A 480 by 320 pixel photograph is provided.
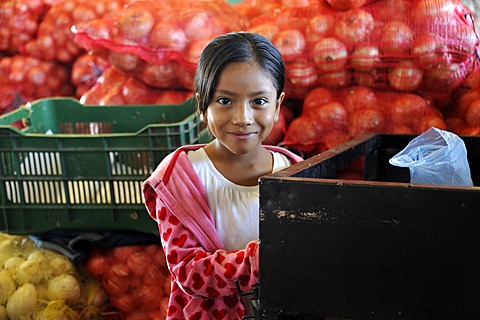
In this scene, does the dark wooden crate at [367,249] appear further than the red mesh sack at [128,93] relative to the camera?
No

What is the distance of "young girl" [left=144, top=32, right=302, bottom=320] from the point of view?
3.83 ft

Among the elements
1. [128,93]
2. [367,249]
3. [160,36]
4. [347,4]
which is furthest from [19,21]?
[367,249]

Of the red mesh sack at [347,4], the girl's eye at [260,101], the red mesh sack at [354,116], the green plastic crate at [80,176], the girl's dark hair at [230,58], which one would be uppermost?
the red mesh sack at [347,4]

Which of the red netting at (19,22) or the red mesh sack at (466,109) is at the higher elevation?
the red netting at (19,22)

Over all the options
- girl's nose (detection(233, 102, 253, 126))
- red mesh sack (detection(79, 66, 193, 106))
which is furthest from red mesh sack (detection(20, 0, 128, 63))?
girl's nose (detection(233, 102, 253, 126))

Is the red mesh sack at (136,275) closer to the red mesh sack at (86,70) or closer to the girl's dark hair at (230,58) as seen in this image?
the girl's dark hair at (230,58)

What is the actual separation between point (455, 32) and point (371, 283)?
106 cm

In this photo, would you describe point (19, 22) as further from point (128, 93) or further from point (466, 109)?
point (466, 109)

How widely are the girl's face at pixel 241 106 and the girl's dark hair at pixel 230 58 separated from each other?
1cm

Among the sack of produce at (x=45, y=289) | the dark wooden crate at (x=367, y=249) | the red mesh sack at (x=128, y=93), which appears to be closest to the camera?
the dark wooden crate at (x=367, y=249)

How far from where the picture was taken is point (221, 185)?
130 centimetres

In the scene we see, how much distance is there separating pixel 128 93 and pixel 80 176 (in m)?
0.49

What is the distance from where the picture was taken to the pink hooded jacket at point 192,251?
45.3 inches

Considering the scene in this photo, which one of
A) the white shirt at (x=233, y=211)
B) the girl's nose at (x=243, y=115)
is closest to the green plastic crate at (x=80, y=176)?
the white shirt at (x=233, y=211)
